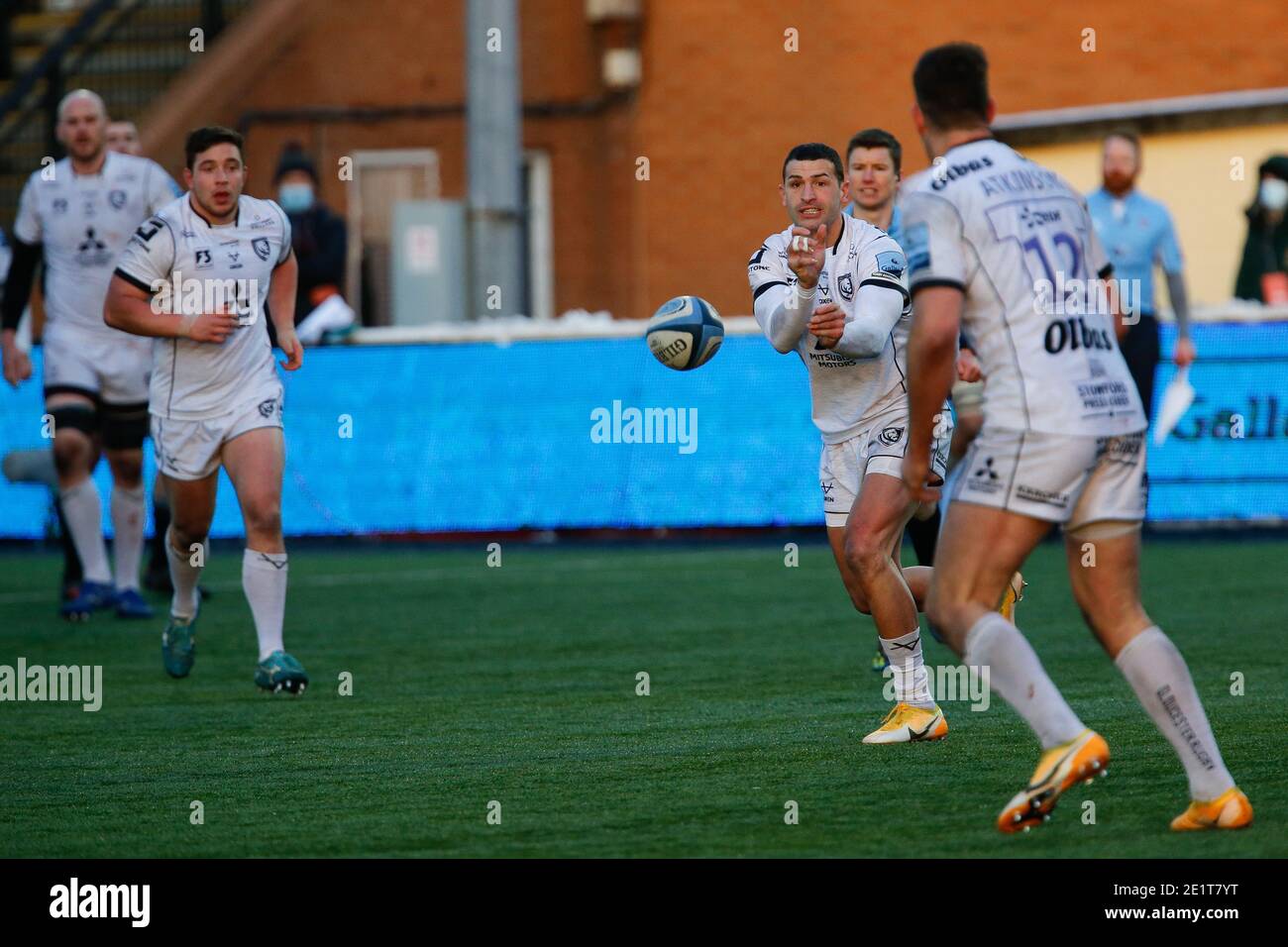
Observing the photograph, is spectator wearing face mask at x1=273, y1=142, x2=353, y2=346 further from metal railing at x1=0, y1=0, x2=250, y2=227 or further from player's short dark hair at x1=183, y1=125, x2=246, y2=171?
player's short dark hair at x1=183, y1=125, x2=246, y2=171

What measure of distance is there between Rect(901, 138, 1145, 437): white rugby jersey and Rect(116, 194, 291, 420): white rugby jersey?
4.36 metres

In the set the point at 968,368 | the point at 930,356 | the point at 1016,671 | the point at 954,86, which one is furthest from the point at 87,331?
the point at 1016,671

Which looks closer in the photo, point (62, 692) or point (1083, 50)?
point (62, 692)

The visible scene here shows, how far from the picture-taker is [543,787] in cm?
727

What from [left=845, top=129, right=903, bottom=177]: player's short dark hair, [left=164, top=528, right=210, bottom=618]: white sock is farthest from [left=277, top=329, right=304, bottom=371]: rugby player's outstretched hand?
[left=845, top=129, right=903, bottom=177]: player's short dark hair

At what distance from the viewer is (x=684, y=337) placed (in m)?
8.93

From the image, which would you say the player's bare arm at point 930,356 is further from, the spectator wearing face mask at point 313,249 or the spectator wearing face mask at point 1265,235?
the spectator wearing face mask at point 1265,235

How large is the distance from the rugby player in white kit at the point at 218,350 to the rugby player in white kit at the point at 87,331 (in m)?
2.87

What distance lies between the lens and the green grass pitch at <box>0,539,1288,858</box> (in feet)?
21.2

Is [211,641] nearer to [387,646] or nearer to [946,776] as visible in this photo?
[387,646]

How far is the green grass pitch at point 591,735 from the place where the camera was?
254 inches

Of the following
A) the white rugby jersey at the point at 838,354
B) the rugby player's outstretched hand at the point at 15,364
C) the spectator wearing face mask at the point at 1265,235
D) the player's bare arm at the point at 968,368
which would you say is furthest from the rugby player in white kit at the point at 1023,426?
the spectator wearing face mask at the point at 1265,235
